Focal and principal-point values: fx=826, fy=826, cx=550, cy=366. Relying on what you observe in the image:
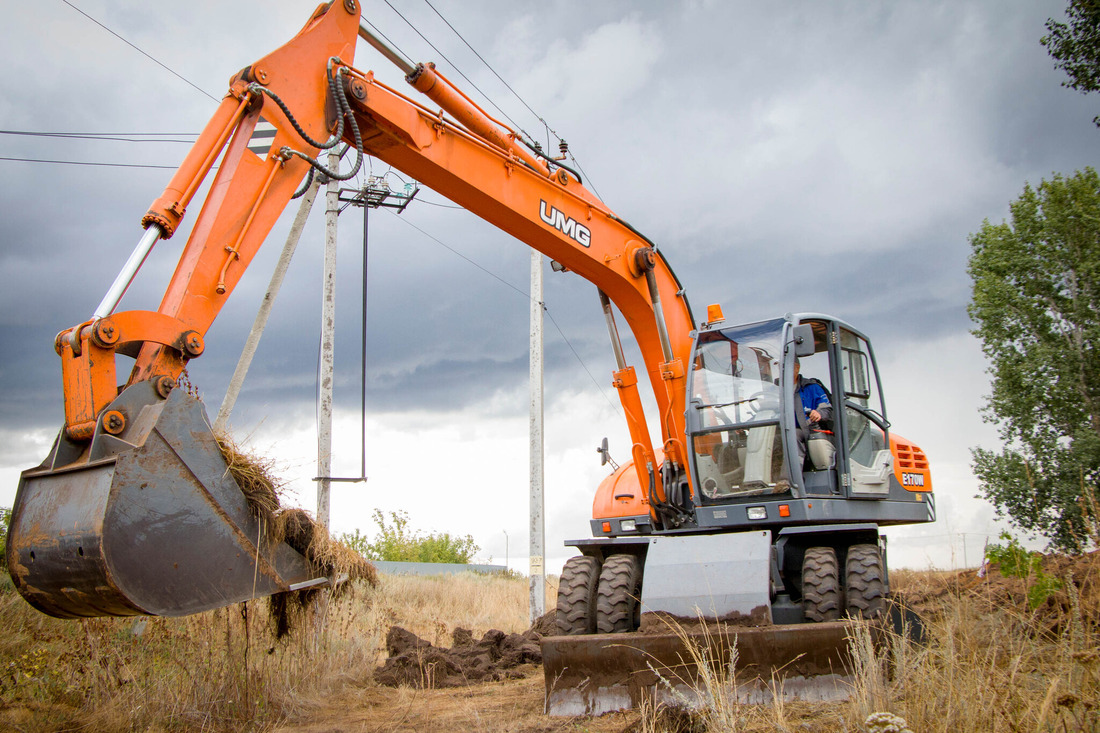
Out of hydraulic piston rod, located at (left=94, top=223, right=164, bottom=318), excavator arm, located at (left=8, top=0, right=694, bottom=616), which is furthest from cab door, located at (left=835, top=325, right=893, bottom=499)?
hydraulic piston rod, located at (left=94, top=223, right=164, bottom=318)

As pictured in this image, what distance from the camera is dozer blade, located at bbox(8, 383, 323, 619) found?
14.1ft

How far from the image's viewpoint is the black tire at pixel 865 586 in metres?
6.31

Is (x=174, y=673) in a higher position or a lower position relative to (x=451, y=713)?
higher

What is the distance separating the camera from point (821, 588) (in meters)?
6.36

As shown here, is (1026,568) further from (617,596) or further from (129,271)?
(129,271)

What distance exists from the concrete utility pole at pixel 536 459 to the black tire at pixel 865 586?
7.11 metres

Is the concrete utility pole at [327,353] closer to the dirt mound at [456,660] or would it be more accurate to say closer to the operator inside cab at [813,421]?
the dirt mound at [456,660]

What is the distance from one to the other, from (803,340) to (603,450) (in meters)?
2.71

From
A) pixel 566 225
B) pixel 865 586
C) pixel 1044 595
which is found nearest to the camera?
pixel 865 586

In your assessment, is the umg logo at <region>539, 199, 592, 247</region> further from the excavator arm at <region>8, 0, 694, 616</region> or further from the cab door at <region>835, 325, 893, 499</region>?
the cab door at <region>835, 325, 893, 499</region>

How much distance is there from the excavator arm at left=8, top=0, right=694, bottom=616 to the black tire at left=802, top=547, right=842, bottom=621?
3.61 metres

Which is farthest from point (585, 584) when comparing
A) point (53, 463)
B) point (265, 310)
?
point (265, 310)

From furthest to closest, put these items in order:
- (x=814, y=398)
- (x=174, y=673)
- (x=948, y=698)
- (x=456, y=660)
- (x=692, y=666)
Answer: (x=456, y=660) < (x=814, y=398) < (x=174, y=673) < (x=692, y=666) < (x=948, y=698)

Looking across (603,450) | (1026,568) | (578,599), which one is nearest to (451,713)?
(578,599)
